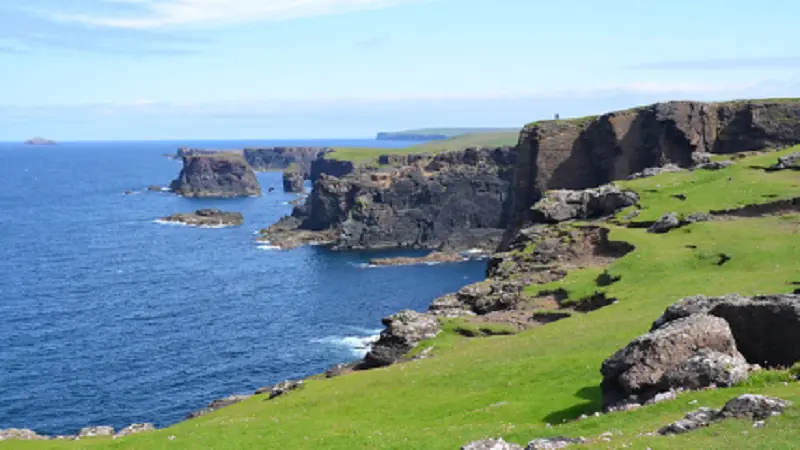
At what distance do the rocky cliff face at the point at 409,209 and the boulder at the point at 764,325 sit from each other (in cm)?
14673

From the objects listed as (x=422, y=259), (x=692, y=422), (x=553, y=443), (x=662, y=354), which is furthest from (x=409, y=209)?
(x=692, y=422)

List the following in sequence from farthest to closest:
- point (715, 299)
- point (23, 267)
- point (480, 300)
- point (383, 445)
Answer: point (23, 267) < point (480, 300) < point (715, 299) < point (383, 445)

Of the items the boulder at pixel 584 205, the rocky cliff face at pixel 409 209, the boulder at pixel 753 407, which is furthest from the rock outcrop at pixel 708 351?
the rocky cliff face at pixel 409 209

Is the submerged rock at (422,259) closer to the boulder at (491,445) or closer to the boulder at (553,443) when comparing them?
the boulder at (553,443)

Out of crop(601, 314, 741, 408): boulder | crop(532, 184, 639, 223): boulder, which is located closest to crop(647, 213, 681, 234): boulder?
crop(532, 184, 639, 223): boulder

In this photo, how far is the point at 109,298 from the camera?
Answer: 397ft

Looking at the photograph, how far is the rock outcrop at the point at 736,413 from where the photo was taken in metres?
20.8

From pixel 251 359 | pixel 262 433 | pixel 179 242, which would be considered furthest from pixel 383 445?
pixel 179 242

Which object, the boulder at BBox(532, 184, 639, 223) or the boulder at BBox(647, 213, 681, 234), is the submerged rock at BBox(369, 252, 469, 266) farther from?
the boulder at BBox(647, 213, 681, 234)

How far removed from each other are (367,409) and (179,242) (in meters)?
153

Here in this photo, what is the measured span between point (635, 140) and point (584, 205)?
42167mm

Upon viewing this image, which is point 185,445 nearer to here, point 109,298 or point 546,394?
point 546,394

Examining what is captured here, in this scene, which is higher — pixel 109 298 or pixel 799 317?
pixel 799 317

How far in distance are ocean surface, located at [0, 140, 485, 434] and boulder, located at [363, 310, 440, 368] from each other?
26.6 metres
